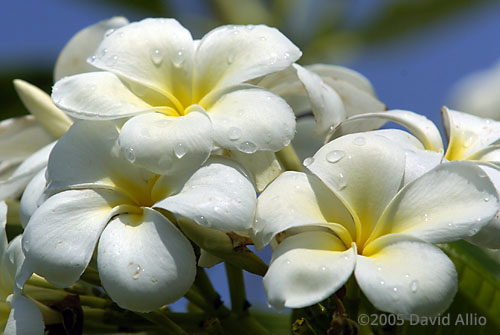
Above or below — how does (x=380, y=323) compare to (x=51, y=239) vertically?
below

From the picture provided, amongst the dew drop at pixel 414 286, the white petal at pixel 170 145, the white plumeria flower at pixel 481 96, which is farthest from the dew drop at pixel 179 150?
the white plumeria flower at pixel 481 96

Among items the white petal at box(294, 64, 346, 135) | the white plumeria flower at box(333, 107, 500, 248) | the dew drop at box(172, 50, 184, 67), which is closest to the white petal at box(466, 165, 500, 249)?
the white plumeria flower at box(333, 107, 500, 248)

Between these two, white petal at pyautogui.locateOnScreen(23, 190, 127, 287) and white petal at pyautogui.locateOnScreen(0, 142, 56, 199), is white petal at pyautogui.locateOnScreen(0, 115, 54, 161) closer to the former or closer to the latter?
white petal at pyautogui.locateOnScreen(0, 142, 56, 199)

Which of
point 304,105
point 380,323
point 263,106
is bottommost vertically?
point 380,323

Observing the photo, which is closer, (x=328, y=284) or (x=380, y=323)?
(x=328, y=284)

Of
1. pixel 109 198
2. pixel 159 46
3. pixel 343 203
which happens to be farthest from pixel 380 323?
pixel 159 46

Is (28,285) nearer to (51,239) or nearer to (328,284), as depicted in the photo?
(51,239)

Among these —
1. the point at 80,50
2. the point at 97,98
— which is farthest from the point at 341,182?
the point at 80,50

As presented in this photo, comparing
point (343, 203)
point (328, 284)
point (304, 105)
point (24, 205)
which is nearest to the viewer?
point (328, 284)
